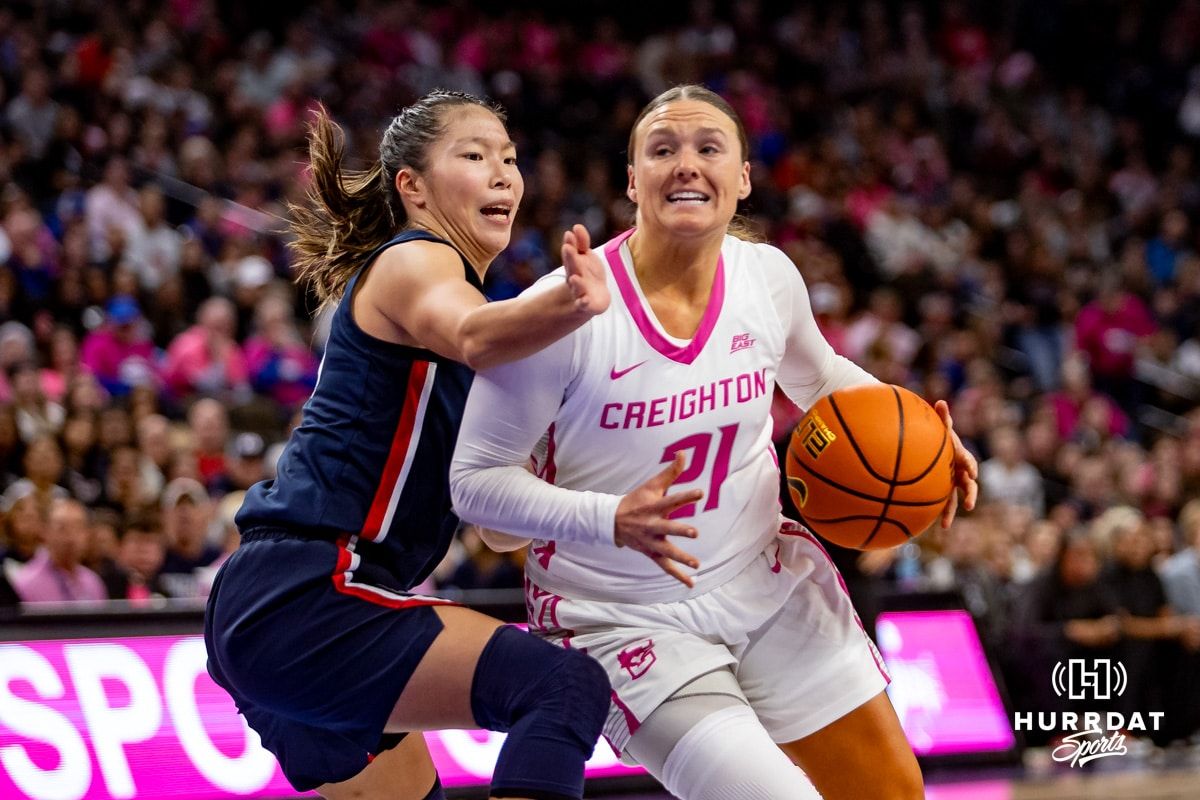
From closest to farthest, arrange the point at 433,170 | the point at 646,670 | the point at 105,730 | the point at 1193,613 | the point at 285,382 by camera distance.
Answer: the point at 646,670, the point at 433,170, the point at 105,730, the point at 1193,613, the point at 285,382

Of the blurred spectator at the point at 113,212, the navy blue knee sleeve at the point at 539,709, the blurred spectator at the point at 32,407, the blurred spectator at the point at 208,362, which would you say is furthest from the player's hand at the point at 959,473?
the blurred spectator at the point at 113,212

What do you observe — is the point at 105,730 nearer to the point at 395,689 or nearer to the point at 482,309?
the point at 395,689

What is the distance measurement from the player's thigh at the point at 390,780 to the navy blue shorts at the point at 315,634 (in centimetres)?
35

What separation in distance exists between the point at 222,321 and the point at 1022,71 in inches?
456

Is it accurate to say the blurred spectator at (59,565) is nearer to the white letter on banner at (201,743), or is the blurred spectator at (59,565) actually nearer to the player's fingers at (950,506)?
the white letter on banner at (201,743)

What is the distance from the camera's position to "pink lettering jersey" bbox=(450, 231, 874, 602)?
3154 mm

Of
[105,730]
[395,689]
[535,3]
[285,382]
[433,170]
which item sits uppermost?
[535,3]

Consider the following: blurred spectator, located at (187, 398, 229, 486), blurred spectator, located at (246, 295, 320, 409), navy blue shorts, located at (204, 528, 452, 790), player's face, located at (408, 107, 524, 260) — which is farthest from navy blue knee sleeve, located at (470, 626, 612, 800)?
blurred spectator, located at (246, 295, 320, 409)

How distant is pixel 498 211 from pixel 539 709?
1.18m

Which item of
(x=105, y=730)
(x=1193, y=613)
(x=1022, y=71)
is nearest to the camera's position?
(x=105, y=730)

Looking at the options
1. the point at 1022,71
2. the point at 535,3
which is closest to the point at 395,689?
the point at 535,3

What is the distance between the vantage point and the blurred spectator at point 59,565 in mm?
6973

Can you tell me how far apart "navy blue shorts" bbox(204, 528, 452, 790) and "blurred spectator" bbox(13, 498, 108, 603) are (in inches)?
159

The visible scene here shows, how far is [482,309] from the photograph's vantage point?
293cm
